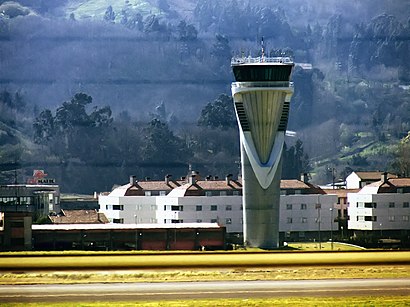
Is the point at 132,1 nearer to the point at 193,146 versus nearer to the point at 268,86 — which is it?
the point at 193,146

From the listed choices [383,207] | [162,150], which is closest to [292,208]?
[383,207]

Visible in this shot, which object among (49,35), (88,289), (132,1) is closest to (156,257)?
(88,289)

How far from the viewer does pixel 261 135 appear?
68312 millimetres

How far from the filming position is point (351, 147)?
4286 inches

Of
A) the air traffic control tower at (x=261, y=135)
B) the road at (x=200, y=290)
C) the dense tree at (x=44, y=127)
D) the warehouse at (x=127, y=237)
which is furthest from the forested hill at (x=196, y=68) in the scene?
the road at (x=200, y=290)

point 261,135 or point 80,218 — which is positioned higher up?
point 261,135

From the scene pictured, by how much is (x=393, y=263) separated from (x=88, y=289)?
12603 mm

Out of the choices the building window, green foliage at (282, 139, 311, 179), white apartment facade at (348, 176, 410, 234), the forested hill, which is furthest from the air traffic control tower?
green foliage at (282, 139, 311, 179)

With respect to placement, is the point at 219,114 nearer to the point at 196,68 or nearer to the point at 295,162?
the point at 295,162

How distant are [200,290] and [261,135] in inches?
1010

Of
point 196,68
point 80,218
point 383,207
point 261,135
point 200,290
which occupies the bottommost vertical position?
point 200,290

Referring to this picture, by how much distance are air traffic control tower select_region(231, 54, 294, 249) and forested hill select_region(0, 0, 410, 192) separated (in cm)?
2561

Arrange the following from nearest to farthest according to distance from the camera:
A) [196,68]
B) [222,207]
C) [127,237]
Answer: [127,237] → [222,207] → [196,68]

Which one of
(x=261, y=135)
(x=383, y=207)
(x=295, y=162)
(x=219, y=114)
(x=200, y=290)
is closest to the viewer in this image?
(x=200, y=290)
